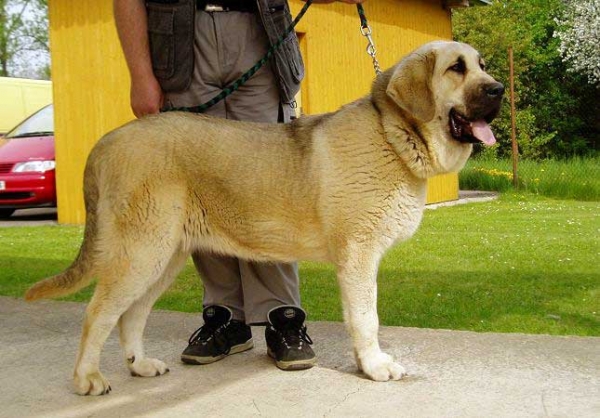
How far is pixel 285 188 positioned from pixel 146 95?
3.36ft

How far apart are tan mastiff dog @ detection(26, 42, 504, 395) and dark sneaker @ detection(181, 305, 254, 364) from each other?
609mm

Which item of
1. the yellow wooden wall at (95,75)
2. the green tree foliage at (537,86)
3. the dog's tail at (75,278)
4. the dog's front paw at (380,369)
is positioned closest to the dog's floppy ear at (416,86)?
the dog's front paw at (380,369)

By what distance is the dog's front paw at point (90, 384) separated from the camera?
154 inches

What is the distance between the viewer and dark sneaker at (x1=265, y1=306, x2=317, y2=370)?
4293 millimetres

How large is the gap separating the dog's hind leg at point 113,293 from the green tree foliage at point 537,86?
27.0 m

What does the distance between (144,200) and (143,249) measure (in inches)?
9.2

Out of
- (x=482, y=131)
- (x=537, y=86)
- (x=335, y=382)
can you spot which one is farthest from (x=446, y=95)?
(x=537, y=86)

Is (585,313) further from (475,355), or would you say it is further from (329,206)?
(329,206)

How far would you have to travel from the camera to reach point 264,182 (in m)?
4.07

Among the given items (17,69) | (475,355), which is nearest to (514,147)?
(475,355)

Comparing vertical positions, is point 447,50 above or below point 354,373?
above

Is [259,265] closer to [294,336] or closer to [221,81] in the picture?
[294,336]

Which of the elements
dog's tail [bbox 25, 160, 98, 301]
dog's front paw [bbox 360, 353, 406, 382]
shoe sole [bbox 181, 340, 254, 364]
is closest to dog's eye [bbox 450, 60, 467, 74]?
dog's front paw [bbox 360, 353, 406, 382]

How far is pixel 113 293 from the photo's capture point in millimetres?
3840
